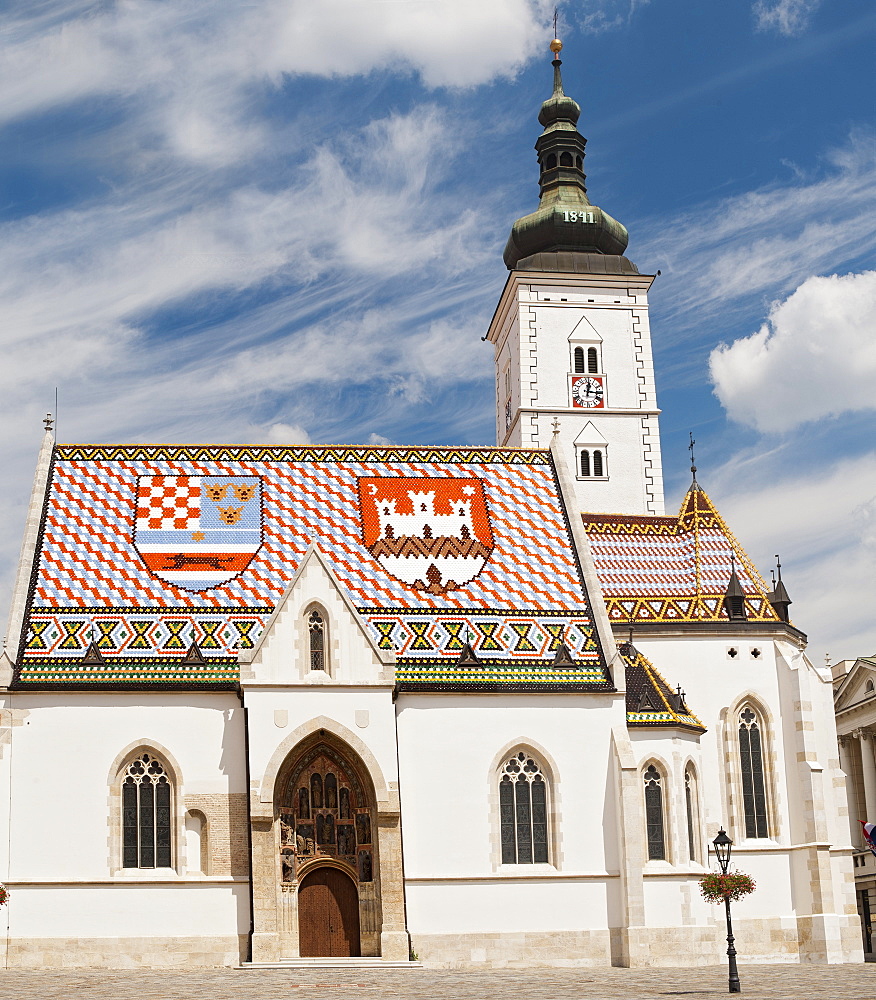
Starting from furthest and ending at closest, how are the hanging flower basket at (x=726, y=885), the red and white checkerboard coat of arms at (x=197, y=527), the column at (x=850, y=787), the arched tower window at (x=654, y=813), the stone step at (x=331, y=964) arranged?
the column at (x=850, y=787), the red and white checkerboard coat of arms at (x=197, y=527), the arched tower window at (x=654, y=813), the stone step at (x=331, y=964), the hanging flower basket at (x=726, y=885)

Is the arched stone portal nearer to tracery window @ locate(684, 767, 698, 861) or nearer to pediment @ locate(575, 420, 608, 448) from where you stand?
tracery window @ locate(684, 767, 698, 861)

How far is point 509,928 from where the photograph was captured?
120 feet

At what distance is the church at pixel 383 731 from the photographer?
35844 millimetres

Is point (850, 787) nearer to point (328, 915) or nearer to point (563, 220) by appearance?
point (563, 220)

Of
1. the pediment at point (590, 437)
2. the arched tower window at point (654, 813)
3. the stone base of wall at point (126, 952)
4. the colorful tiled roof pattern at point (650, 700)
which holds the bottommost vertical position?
the stone base of wall at point (126, 952)

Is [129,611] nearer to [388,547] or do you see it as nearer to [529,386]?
[388,547]

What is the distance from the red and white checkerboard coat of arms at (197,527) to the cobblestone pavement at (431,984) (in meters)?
10.6

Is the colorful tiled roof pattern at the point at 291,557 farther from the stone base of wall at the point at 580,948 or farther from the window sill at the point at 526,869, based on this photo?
the stone base of wall at the point at 580,948

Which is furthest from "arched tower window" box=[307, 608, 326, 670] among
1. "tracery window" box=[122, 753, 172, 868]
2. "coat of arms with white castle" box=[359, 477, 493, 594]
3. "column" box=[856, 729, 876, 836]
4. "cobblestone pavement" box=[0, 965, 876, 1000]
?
"column" box=[856, 729, 876, 836]

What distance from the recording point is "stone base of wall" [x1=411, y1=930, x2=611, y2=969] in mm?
36125

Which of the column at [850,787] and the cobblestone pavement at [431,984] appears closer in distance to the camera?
the cobblestone pavement at [431,984]

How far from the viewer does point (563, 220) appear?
2542 inches

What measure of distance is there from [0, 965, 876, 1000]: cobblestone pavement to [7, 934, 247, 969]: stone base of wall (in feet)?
1.77

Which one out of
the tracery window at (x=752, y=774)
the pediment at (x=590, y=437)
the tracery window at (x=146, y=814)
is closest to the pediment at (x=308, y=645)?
the tracery window at (x=146, y=814)
